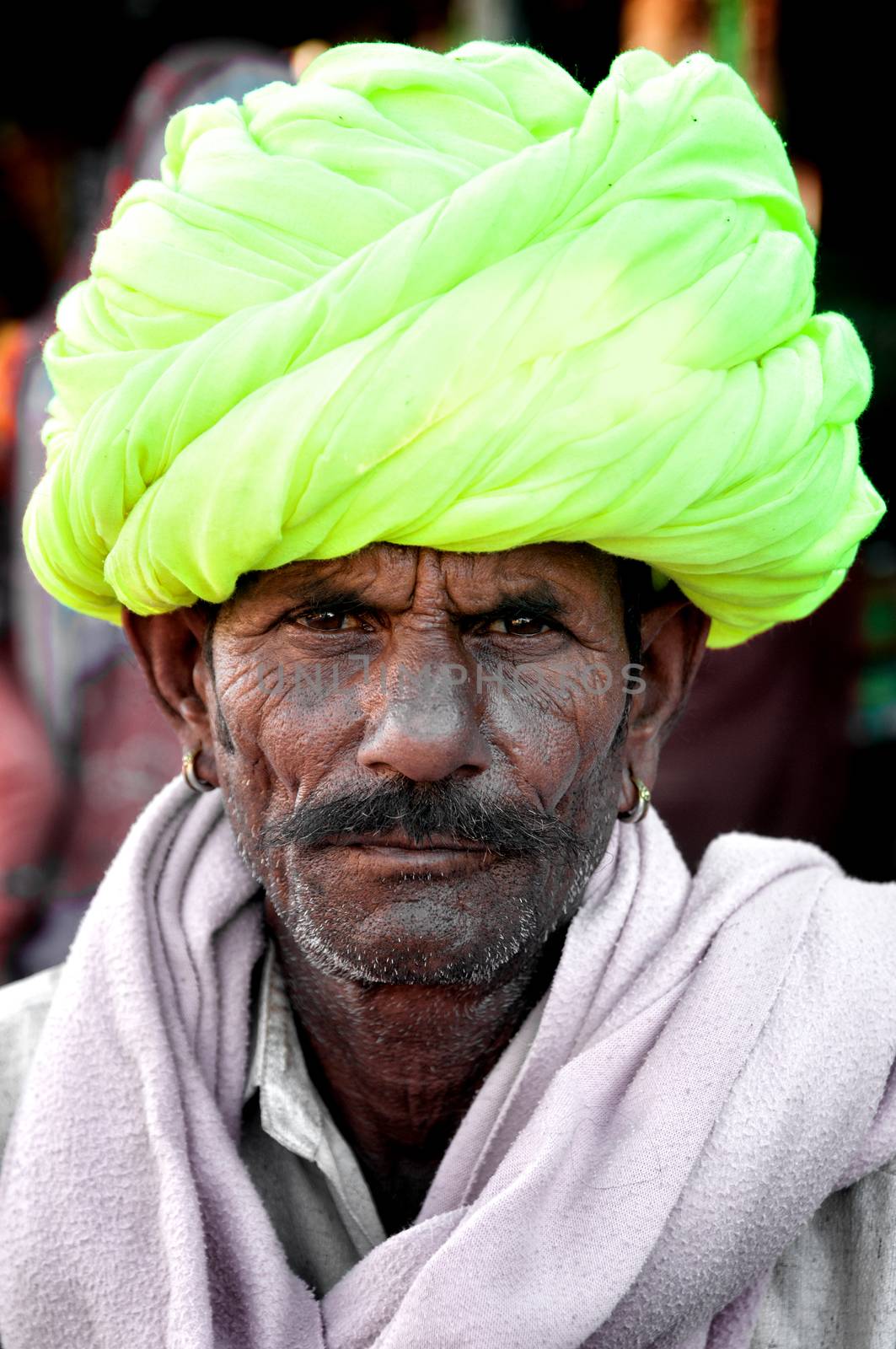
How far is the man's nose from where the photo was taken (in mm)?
1657

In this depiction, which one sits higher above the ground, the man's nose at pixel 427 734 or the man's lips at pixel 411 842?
the man's nose at pixel 427 734

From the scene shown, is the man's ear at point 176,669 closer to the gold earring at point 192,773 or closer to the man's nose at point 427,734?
the gold earring at point 192,773

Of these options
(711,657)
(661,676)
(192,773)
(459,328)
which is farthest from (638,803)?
(711,657)

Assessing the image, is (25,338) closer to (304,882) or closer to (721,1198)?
(304,882)

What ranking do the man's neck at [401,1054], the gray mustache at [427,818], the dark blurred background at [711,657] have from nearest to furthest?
the gray mustache at [427,818] → the man's neck at [401,1054] → the dark blurred background at [711,657]

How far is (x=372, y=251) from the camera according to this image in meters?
1.59

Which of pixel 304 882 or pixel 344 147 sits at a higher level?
pixel 344 147

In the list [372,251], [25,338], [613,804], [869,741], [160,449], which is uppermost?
[372,251]

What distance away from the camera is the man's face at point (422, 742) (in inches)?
67.4

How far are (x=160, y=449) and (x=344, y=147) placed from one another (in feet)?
1.31

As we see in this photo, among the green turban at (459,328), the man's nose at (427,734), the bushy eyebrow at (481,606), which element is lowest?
the man's nose at (427,734)

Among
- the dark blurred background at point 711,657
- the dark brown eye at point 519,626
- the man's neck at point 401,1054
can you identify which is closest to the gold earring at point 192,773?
the man's neck at point 401,1054

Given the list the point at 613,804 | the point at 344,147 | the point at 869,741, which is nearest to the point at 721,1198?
the point at 613,804

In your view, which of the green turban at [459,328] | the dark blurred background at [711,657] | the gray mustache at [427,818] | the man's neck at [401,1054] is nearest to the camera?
the green turban at [459,328]
